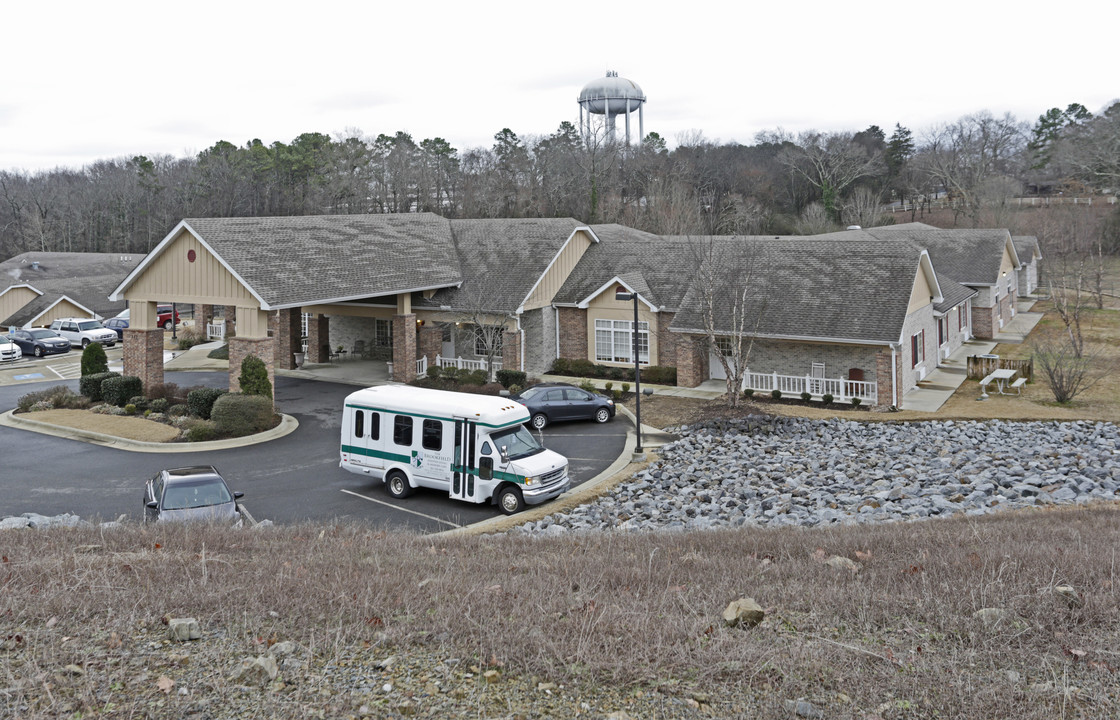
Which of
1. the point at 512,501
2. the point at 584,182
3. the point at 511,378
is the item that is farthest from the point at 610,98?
the point at 512,501

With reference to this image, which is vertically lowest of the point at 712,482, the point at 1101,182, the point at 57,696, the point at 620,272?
the point at 712,482

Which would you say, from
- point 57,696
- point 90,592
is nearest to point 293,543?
point 90,592

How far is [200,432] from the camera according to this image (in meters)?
25.2

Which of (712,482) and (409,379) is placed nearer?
(712,482)

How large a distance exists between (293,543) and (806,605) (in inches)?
287

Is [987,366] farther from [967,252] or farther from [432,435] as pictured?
[432,435]

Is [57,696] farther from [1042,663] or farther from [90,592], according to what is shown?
[1042,663]

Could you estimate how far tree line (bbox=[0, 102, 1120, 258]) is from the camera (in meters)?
80.8

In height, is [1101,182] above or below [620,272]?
above

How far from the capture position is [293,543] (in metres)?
12.2

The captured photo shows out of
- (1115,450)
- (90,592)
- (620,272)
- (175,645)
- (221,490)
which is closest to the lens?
(175,645)

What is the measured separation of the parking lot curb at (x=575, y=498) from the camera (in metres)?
16.8

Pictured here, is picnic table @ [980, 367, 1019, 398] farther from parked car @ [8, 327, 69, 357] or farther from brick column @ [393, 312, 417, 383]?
parked car @ [8, 327, 69, 357]

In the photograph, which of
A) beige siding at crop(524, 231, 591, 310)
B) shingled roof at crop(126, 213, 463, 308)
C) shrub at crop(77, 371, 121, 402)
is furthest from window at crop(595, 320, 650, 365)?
shrub at crop(77, 371, 121, 402)
